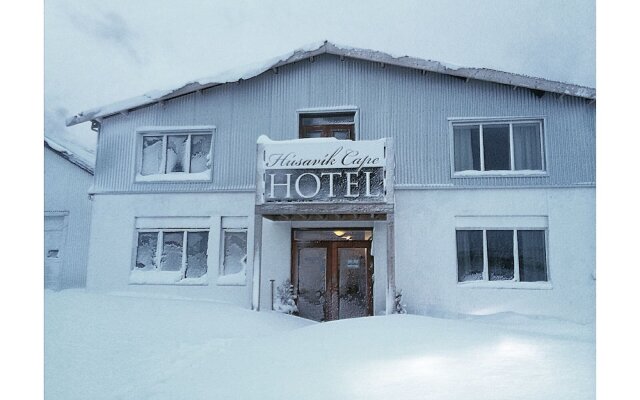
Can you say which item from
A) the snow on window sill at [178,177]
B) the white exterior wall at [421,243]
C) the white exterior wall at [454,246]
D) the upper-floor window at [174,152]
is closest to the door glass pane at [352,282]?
the white exterior wall at [421,243]

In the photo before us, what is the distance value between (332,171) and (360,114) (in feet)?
5.62

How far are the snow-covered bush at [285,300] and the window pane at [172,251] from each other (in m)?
1.99

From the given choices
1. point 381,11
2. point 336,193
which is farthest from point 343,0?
point 336,193

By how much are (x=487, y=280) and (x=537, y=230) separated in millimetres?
1264

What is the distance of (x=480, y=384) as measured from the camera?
3412 mm

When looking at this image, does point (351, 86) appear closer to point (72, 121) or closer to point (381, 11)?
point (381, 11)

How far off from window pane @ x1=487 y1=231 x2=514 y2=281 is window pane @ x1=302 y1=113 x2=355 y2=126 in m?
3.40

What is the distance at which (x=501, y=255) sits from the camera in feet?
26.1

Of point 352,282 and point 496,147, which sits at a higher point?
point 496,147

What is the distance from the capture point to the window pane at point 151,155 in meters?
8.61

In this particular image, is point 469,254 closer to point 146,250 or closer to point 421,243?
point 421,243

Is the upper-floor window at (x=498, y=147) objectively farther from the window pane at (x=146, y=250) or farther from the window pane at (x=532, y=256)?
the window pane at (x=146, y=250)

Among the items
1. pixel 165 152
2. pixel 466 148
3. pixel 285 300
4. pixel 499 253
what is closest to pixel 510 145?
pixel 466 148

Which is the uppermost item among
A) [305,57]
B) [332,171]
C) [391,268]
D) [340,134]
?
[305,57]
